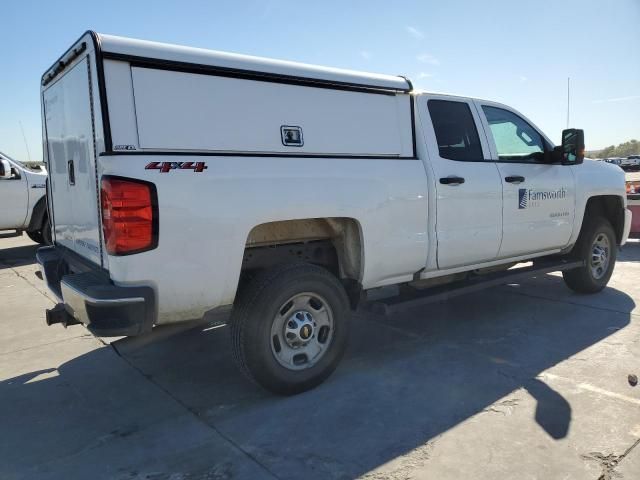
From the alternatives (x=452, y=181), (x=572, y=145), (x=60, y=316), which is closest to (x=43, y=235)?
(x=60, y=316)

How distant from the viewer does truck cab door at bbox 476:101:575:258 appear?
15.6ft

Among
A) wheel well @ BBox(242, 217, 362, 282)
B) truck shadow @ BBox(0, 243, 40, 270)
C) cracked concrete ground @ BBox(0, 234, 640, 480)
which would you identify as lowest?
cracked concrete ground @ BBox(0, 234, 640, 480)

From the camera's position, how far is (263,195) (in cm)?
318

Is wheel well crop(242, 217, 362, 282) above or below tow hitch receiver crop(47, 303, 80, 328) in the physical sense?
above

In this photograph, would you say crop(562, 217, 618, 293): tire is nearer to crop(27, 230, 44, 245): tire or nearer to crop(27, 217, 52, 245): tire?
crop(27, 217, 52, 245): tire

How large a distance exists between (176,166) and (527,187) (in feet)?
11.2

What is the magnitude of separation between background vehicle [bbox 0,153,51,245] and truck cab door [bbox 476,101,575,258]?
7617mm

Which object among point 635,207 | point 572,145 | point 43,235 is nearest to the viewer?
point 572,145

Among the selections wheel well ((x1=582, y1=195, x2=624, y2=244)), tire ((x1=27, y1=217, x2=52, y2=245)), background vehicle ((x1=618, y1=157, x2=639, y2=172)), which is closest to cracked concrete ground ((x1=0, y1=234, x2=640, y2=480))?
wheel well ((x1=582, y1=195, x2=624, y2=244))

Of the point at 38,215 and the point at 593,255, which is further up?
the point at 38,215

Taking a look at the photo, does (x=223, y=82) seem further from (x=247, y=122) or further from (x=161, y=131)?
(x=161, y=131)

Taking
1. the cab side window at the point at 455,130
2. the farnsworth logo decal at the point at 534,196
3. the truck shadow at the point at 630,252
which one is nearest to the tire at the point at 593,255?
the farnsworth logo decal at the point at 534,196

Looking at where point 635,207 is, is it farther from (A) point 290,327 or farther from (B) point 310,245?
(A) point 290,327

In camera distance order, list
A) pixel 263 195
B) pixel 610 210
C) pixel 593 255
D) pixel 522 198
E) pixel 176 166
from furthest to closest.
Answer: pixel 610 210 → pixel 593 255 → pixel 522 198 → pixel 263 195 → pixel 176 166
